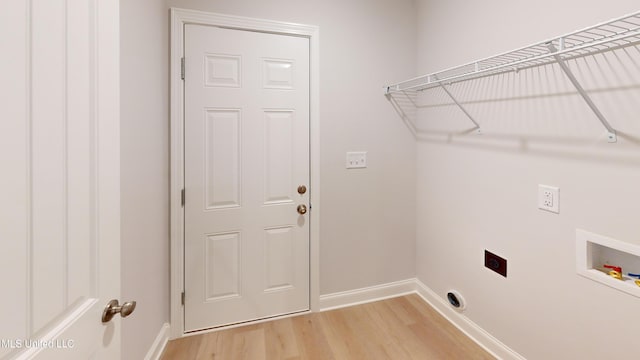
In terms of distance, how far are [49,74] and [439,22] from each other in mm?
2318

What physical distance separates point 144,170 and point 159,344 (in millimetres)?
1073

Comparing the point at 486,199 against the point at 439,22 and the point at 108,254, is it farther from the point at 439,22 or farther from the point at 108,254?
the point at 108,254

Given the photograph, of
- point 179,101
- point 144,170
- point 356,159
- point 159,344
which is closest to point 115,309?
point 144,170

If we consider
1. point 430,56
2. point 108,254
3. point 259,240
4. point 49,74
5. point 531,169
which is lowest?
point 259,240

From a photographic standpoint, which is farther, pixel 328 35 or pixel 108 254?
pixel 328 35

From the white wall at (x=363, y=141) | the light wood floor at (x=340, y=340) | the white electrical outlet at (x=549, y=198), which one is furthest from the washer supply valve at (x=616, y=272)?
the white wall at (x=363, y=141)

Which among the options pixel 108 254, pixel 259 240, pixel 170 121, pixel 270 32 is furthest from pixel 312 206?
pixel 108 254

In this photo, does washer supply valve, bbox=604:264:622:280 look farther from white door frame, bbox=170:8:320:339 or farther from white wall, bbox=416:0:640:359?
white door frame, bbox=170:8:320:339

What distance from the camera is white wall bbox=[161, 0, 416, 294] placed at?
7.09 ft

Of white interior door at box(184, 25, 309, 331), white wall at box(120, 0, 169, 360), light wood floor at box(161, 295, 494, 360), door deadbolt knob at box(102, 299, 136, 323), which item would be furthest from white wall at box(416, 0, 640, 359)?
white wall at box(120, 0, 169, 360)

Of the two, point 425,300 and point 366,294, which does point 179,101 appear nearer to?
point 366,294

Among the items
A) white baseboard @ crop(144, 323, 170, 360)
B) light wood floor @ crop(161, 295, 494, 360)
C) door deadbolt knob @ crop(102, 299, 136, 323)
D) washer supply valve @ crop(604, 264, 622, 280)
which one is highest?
door deadbolt knob @ crop(102, 299, 136, 323)

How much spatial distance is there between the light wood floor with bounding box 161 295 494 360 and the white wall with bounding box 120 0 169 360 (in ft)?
1.19

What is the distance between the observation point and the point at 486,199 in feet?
5.81
